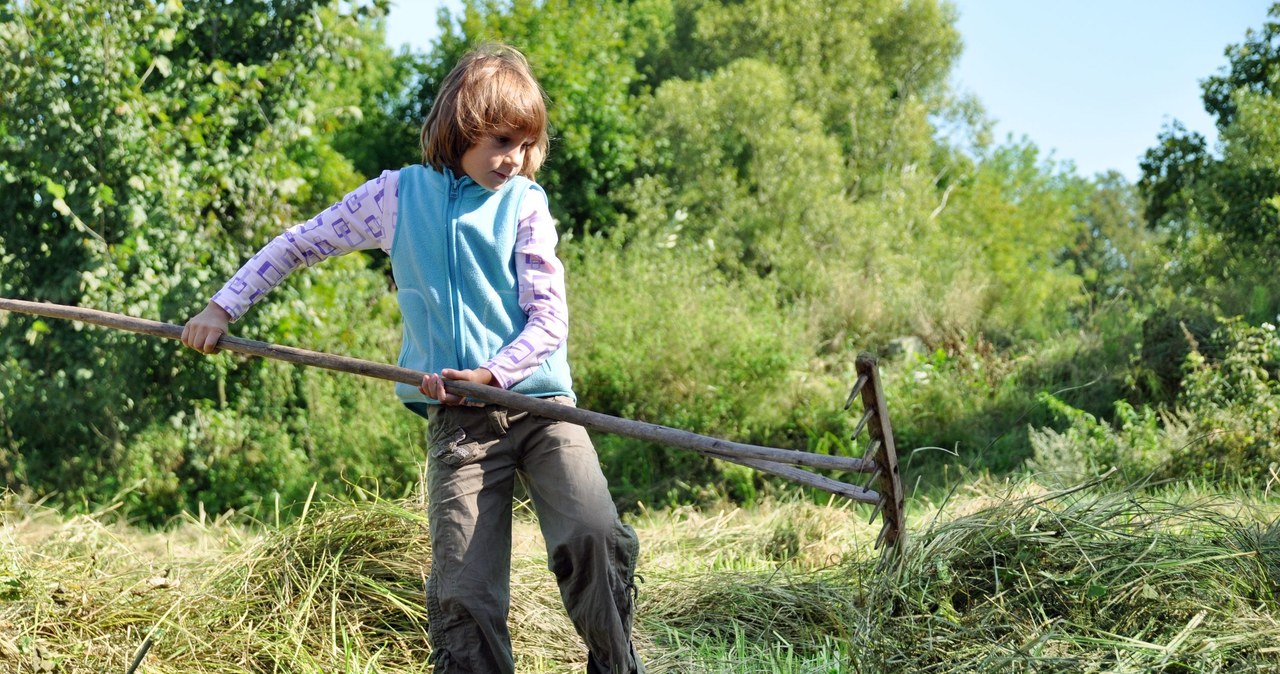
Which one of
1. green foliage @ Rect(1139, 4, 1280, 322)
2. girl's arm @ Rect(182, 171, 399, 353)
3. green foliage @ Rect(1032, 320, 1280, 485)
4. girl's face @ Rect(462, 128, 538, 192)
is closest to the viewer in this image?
girl's face @ Rect(462, 128, 538, 192)

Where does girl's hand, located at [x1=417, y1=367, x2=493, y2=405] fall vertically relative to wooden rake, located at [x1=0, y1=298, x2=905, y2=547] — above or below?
above

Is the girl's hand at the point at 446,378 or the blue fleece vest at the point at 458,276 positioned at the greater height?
the blue fleece vest at the point at 458,276

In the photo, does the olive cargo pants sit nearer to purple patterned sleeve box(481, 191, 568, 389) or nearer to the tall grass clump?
purple patterned sleeve box(481, 191, 568, 389)

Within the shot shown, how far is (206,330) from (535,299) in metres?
0.82

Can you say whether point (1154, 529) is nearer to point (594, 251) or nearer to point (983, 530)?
point (983, 530)

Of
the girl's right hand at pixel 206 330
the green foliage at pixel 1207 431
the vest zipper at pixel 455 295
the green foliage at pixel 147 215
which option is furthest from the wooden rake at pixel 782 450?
the green foliage at pixel 147 215

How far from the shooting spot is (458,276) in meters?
2.80

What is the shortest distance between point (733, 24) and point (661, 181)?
481 centimetres

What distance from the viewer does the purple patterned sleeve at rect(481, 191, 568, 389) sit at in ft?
8.98

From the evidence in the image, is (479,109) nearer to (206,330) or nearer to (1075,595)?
(206,330)

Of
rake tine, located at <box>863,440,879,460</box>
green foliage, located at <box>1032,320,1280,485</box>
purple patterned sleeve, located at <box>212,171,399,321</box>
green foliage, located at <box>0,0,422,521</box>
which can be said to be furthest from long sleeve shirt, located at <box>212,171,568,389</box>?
green foliage, located at <box>0,0,422,521</box>

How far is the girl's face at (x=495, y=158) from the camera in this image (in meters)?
2.84

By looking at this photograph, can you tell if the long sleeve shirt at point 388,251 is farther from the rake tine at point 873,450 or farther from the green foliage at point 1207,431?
the green foliage at point 1207,431

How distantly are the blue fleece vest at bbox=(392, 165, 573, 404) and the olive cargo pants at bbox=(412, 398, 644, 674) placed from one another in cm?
12
